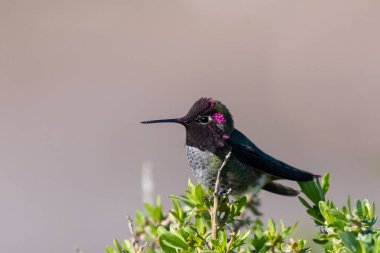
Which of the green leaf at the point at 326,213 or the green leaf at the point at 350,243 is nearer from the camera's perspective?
the green leaf at the point at 350,243

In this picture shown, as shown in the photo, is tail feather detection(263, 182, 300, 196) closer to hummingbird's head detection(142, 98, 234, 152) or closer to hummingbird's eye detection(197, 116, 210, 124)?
hummingbird's head detection(142, 98, 234, 152)

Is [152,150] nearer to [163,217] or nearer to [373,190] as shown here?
[373,190]

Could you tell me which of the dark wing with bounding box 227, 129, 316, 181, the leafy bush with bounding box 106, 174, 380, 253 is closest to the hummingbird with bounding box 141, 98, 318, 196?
the dark wing with bounding box 227, 129, 316, 181

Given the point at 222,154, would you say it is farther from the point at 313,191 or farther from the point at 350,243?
the point at 350,243

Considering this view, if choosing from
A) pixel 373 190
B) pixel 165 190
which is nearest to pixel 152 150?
pixel 165 190

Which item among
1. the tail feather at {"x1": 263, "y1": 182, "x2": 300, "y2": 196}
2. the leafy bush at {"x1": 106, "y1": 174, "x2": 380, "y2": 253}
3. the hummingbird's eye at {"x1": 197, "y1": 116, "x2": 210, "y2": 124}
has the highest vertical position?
the hummingbird's eye at {"x1": 197, "y1": 116, "x2": 210, "y2": 124}

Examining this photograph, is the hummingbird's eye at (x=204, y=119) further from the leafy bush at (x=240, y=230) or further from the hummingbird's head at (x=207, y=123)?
the leafy bush at (x=240, y=230)

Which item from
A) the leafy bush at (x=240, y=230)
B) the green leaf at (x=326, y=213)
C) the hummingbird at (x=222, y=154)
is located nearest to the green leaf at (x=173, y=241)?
the leafy bush at (x=240, y=230)

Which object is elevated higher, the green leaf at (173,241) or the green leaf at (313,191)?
the green leaf at (313,191)
